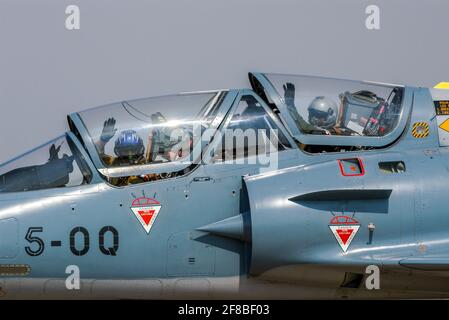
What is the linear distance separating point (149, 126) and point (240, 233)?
106 centimetres

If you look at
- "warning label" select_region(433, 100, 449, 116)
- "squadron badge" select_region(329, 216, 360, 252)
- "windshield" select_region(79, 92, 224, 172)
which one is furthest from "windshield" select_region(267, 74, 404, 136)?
"squadron badge" select_region(329, 216, 360, 252)

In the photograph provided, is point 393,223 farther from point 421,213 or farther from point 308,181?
point 308,181

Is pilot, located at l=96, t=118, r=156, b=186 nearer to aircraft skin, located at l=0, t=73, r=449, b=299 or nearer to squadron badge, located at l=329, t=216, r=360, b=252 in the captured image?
aircraft skin, located at l=0, t=73, r=449, b=299

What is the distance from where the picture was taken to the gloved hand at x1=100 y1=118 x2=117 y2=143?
5.41 m

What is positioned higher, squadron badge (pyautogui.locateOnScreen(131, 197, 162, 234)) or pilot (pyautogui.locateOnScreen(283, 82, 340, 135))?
pilot (pyautogui.locateOnScreen(283, 82, 340, 135))

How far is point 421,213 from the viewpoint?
5.07 meters

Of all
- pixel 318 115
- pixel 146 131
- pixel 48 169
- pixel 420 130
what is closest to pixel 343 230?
pixel 318 115

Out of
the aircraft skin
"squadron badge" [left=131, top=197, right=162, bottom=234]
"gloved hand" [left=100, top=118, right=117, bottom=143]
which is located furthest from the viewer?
"gloved hand" [left=100, top=118, right=117, bottom=143]

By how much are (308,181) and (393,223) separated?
644 mm

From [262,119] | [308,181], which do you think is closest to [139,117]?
[262,119]

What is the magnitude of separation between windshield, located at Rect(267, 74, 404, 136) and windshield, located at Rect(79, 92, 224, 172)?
559mm

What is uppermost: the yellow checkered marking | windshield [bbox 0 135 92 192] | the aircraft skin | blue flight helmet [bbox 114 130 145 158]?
the yellow checkered marking
